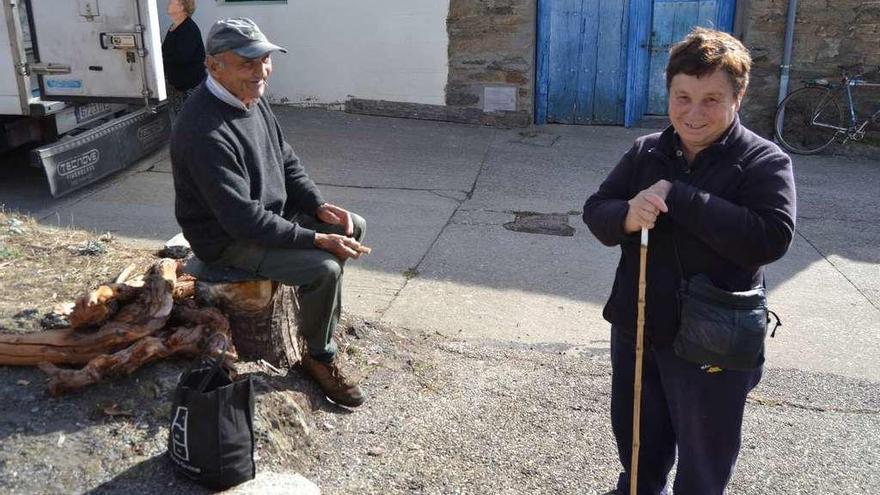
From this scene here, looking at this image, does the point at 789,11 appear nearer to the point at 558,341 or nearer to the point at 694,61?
the point at 558,341

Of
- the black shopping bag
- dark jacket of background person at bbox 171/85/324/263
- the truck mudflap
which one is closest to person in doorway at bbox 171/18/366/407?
dark jacket of background person at bbox 171/85/324/263

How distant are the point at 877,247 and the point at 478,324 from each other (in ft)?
11.8

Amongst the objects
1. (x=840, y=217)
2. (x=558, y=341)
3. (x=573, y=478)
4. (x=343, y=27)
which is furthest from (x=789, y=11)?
(x=573, y=478)

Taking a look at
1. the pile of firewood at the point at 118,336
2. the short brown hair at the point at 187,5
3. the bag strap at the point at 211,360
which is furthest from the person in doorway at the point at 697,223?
the short brown hair at the point at 187,5

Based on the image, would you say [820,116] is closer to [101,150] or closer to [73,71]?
[101,150]

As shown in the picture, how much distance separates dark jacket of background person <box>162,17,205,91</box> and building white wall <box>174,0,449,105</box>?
2.39m

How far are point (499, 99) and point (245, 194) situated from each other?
7.12m

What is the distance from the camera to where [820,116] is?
31.0ft

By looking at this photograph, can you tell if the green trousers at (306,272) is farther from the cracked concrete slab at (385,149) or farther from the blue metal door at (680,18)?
the blue metal door at (680,18)

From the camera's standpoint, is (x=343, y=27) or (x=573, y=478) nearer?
(x=573, y=478)

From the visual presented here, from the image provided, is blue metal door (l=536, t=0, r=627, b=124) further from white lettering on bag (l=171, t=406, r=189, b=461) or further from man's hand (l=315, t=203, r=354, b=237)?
white lettering on bag (l=171, t=406, r=189, b=461)

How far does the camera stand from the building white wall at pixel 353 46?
10.2m

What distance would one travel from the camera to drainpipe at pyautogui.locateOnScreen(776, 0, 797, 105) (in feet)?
30.3

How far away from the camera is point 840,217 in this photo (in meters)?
7.40
